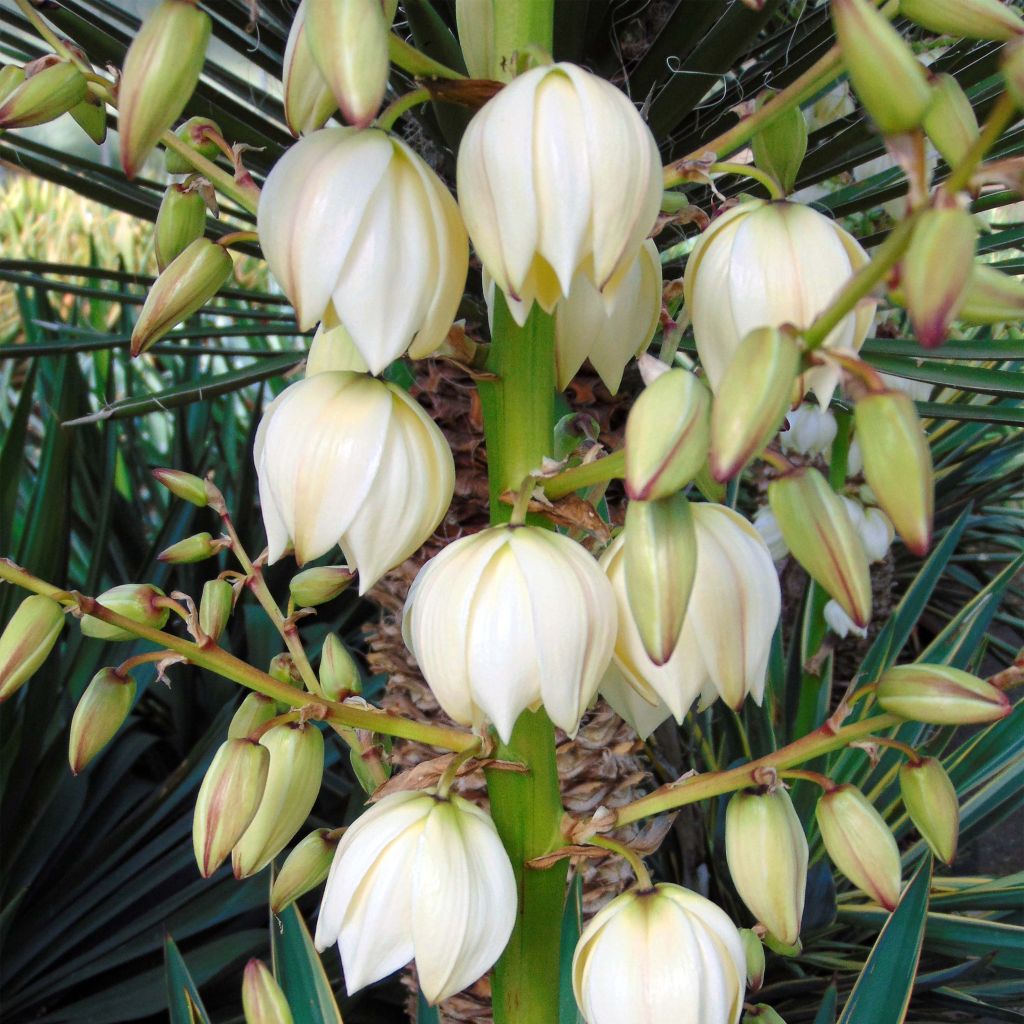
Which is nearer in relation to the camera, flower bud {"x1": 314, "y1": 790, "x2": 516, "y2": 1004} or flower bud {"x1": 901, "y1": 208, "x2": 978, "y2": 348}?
flower bud {"x1": 901, "y1": 208, "x2": 978, "y2": 348}

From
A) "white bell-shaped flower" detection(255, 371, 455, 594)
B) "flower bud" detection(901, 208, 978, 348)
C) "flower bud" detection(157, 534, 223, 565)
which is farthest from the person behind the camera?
"flower bud" detection(157, 534, 223, 565)

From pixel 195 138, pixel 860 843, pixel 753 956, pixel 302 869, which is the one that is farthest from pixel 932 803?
pixel 195 138

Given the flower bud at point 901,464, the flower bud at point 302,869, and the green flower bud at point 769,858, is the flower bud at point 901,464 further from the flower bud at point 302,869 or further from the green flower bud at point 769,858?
the flower bud at point 302,869

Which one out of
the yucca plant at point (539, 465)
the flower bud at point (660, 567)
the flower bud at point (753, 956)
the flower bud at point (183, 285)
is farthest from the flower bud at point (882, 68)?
the flower bud at point (753, 956)

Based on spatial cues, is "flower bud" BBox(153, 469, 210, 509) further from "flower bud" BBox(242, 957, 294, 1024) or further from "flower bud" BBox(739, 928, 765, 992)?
"flower bud" BBox(739, 928, 765, 992)

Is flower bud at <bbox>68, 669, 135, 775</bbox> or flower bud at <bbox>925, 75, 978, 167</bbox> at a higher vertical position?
flower bud at <bbox>925, 75, 978, 167</bbox>

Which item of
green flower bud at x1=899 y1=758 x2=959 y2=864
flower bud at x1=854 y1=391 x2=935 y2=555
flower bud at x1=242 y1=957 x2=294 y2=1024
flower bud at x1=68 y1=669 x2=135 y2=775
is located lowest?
flower bud at x1=242 y1=957 x2=294 y2=1024

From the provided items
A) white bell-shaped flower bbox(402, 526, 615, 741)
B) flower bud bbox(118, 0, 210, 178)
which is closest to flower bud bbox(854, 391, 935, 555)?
white bell-shaped flower bbox(402, 526, 615, 741)

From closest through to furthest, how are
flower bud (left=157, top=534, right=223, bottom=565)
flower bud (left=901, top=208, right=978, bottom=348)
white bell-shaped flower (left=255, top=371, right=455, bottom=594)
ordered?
flower bud (left=901, top=208, right=978, bottom=348)
white bell-shaped flower (left=255, top=371, right=455, bottom=594)
flower bud (left=157, top=534, right=223, bottom=565)
